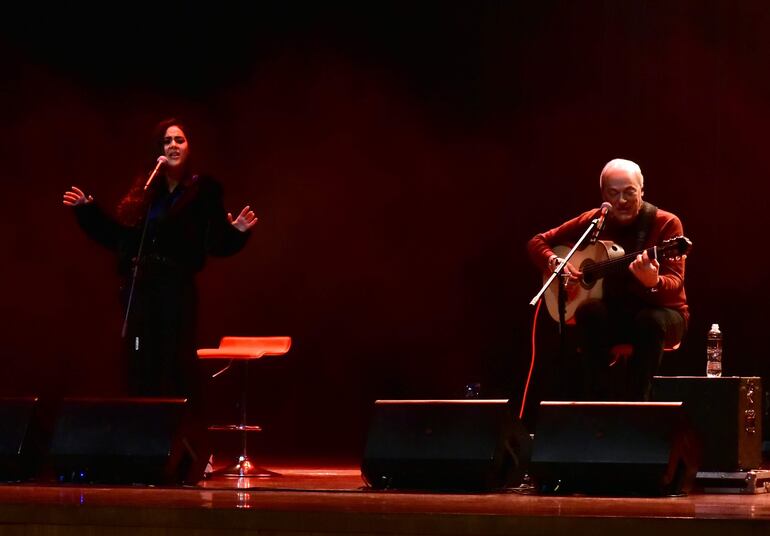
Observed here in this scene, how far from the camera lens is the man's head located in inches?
191

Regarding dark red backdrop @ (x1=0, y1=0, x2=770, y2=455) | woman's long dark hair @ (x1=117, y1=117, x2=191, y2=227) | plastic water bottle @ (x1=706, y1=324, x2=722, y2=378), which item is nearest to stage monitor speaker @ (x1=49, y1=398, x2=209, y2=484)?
woman's long dark hair @ (x1=117, y1=117, x2=191, y2=227)

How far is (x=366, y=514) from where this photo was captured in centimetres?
334

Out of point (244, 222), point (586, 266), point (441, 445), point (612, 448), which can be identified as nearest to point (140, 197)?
point (244, 222)

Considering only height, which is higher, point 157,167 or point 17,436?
point 157,167

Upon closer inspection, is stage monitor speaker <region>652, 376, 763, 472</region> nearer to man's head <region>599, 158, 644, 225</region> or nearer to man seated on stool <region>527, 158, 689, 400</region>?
man seated on stool <region>527, 158, 689, 400</region>

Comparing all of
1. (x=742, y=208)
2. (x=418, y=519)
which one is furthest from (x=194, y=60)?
(x=418, y=519)

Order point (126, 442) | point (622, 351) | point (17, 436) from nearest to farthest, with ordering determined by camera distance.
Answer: point (126, 442) → point (17, 436) → point (622, 351)

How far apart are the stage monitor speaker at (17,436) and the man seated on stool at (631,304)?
1.96 metres

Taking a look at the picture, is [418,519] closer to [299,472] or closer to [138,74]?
[299,472]

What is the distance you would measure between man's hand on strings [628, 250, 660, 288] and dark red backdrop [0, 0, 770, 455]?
1.67m

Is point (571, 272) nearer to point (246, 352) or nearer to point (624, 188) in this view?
point (624, 188)

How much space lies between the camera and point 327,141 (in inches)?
275

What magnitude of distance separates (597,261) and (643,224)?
21cm

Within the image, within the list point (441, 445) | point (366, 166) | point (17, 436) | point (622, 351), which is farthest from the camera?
point (366, 166)
